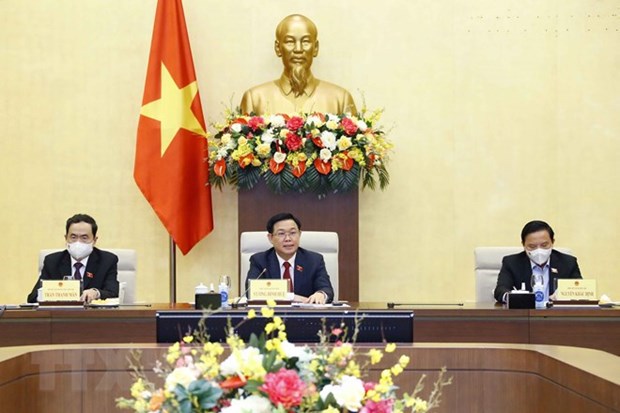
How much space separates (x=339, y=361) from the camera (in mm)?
1812

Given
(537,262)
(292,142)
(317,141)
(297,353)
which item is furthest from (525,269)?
(297,353)

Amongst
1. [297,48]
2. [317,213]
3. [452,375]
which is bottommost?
[452,375]

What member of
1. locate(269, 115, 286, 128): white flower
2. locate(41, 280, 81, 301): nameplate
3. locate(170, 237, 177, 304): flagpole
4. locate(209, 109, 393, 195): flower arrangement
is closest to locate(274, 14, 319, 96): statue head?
locate(209, 109, 393, 195): flower arrangement

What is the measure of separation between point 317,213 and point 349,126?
740 millimetres

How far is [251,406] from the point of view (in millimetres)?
1701

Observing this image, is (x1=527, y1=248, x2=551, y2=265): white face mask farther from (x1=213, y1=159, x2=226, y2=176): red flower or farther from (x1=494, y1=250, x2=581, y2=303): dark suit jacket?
(x1=213, y1=159, x2=226, y2=176): red flower

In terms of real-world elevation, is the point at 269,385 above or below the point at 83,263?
below

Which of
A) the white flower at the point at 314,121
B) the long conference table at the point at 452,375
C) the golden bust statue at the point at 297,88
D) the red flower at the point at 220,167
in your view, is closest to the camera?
the long conference table at the point at 452,375

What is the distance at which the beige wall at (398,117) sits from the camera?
7875 millimetres

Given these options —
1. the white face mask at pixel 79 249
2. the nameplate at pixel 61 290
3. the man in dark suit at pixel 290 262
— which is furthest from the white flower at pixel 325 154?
the nameplate at pixel 61 290

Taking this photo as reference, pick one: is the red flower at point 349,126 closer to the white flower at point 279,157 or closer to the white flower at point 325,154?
the white flower at point 325,154

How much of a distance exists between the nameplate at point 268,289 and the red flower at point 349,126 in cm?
193

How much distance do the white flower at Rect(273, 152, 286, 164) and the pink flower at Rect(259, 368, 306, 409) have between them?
5.07m

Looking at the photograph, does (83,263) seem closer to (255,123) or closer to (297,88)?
(255,123)
